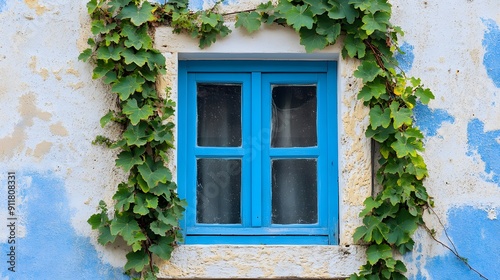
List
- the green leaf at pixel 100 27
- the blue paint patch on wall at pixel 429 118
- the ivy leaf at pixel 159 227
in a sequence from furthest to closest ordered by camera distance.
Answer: the blue paint patch on wall at pixel 429 118, the green leaf at pixel 100 27, the ivy leaf at pixel 159 227

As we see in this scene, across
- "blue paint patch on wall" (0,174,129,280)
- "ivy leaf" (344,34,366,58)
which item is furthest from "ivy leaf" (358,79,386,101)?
A: "blue paint patch on wall" (0,174,129,280)

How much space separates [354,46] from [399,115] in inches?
18.0

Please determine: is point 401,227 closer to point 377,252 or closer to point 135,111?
point 377,252

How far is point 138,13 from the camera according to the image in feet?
15.6

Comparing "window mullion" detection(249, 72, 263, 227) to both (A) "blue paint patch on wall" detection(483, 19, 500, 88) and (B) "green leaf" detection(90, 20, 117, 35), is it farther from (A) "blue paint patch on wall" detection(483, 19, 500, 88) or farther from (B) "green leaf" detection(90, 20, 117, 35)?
(A) "blue paint patch on wall" detection(483, 19, 500, 88)

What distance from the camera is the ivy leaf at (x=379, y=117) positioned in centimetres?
468

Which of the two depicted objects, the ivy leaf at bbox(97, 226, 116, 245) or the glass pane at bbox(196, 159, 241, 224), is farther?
the glass pane at bbox(196, 159, 241, 224)

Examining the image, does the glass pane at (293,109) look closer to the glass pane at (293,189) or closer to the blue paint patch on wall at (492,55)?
the glass pane at (293,189)

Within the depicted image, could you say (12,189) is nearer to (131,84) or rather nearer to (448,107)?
(131,84)

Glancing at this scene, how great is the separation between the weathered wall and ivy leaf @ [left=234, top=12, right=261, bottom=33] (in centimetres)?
9

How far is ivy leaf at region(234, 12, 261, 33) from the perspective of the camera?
4758 mm

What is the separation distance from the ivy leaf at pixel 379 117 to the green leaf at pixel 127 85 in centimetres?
126

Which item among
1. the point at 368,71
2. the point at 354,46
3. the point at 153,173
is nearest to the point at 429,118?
the point at 368,71

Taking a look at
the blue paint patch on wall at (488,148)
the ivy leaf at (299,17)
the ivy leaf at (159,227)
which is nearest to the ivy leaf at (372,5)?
the ivy leaf at (299,17)
